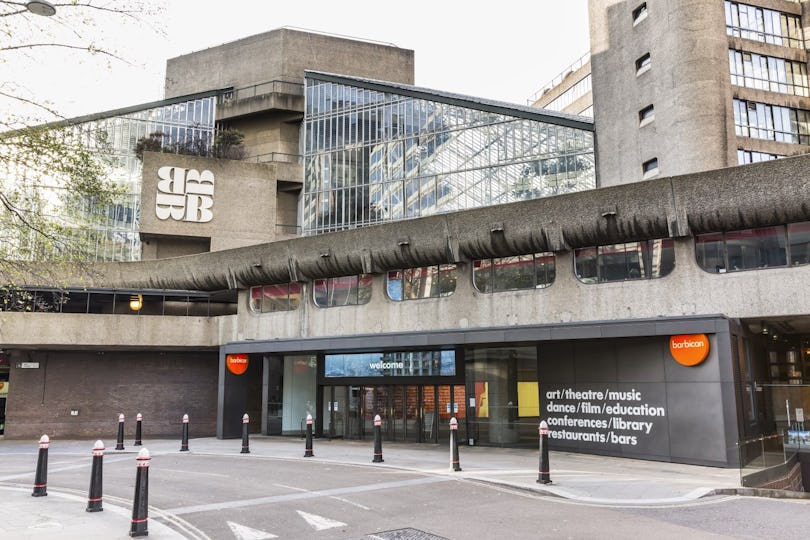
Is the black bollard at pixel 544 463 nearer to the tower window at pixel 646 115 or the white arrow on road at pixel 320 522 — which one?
the white arrow on road at pixel 320 522

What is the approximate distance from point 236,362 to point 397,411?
7.12 metres

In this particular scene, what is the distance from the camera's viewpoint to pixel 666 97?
103 feet

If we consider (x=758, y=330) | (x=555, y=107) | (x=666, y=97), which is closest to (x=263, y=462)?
(x=758, y=330)

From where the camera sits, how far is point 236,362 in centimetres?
2542

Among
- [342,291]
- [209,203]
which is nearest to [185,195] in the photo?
[209,203]

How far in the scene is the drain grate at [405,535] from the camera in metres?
8.36

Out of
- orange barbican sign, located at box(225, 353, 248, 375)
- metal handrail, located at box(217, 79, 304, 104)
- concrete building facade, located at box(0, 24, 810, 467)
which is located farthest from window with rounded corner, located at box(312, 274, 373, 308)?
metal handrail, located at box(217, 79, 304, 104)

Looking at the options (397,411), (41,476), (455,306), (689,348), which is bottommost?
(41,476)

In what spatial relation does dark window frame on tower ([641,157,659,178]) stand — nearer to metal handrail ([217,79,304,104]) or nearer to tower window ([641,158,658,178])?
tower window ([641,158,658,178])

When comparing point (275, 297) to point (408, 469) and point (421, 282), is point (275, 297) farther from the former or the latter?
point (408, 469)

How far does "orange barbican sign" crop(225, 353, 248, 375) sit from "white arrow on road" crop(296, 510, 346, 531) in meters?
16.3

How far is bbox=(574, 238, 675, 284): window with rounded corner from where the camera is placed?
17.6m

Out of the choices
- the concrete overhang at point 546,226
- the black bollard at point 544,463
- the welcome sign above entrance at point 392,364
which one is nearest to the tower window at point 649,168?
the concrete overhang at point 546,226

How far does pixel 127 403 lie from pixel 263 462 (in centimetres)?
1441
